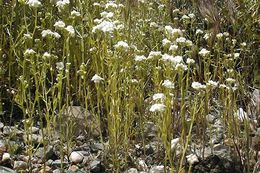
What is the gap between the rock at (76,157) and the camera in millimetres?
2760

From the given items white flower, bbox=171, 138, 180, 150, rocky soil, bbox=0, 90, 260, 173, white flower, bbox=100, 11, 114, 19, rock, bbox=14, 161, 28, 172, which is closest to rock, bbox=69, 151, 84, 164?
rocky soil, bbox=0, 90, 260, 173

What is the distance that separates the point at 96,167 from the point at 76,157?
140 millimetres

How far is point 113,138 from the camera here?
2.66 metres

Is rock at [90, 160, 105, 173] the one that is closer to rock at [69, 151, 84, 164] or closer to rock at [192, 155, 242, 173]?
rock at [69, 151, 84, 164]

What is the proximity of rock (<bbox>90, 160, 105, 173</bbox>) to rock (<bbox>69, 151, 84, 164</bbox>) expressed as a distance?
73 millimetres

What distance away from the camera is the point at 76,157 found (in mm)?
2770

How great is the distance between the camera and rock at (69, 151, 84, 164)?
2.76 m

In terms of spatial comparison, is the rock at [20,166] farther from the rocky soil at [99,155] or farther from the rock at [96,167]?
the rock at [96,167]

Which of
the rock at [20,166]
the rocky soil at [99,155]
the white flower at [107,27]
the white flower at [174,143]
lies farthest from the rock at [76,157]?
the white flower at [107,27]

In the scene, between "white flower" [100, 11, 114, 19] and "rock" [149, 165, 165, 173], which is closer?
"rock" [149, 165, 165, 173]

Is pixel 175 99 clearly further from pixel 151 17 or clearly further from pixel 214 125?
pixel 151 17

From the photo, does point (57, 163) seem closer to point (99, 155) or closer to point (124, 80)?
point (99, 155)

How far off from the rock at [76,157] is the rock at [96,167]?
2.9 inches

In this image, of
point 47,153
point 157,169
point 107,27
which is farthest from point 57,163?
point 107,27
